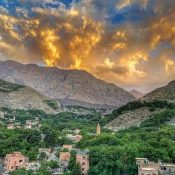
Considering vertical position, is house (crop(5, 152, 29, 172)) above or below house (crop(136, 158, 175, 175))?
above

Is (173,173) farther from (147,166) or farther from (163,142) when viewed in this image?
(163,142)

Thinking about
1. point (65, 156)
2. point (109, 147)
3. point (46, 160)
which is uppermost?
point (109, 147)

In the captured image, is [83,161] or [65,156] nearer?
[83,161]

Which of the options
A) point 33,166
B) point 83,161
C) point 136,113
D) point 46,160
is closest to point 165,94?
point 136,113

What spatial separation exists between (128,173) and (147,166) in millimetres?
3588

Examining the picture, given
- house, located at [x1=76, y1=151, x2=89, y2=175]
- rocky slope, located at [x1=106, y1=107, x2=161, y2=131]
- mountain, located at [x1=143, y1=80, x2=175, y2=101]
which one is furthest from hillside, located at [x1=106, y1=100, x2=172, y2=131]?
house, located at [x1=76, y1=151, x2=89, y2=175]

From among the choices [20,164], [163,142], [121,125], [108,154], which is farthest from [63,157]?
[121,125]

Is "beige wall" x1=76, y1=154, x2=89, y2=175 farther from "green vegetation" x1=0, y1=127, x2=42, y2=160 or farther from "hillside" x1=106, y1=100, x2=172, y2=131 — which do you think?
"hillside" x1=106, y1=100, x2=172, y2=131

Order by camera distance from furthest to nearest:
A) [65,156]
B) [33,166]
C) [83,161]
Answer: [65,156] → [33,166] → [83,161]

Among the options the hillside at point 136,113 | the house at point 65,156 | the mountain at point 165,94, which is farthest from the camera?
the mountain at point 165,94

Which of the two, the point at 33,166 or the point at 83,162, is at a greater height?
the point at 83,162

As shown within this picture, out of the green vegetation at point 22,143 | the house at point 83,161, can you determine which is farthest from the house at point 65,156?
the house at point 83,161

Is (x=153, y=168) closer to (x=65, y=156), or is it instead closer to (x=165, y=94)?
(x=65, y=156)

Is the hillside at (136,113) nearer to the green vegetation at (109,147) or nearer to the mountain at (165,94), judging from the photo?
the mountain at (165,94)
